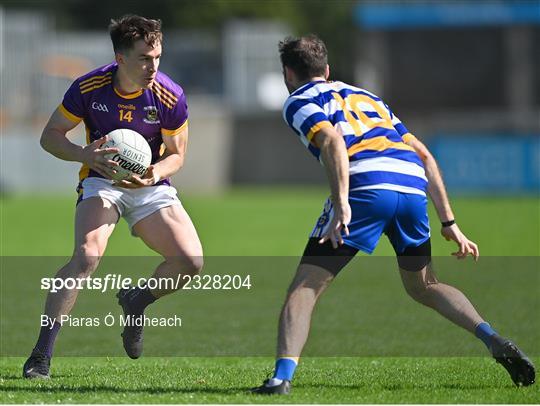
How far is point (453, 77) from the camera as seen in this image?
41.8 metres

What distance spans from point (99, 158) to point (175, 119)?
65 cm

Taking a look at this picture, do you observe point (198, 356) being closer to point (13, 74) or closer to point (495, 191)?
point (495, 191)

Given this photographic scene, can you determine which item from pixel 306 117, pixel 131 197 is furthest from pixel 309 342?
pixel 306 117

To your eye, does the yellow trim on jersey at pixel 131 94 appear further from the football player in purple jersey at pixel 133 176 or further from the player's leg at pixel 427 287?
the player's leg at pixel 427 287

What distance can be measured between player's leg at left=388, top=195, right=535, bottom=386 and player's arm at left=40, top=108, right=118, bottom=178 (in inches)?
75.7

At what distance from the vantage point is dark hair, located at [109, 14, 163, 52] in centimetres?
787

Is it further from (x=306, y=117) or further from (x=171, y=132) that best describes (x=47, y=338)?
(x=306, y=117)

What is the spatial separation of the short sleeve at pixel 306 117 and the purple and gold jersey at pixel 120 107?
1402 millimetres

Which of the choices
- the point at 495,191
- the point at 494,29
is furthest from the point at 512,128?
the point at 494,29

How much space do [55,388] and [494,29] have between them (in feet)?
116

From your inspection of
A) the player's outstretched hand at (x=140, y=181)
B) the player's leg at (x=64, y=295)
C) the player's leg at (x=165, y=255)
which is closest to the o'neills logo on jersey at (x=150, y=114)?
the player's outstretched hand at (x=140, y=181)

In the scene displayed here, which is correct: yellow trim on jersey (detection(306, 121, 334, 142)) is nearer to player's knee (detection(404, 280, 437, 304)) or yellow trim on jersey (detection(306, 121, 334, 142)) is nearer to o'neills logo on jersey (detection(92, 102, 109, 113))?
player's knee (detection(404, 280, 437, 304))

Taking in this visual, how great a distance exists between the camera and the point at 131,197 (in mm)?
8180

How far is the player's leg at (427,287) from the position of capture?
718 centimetres
